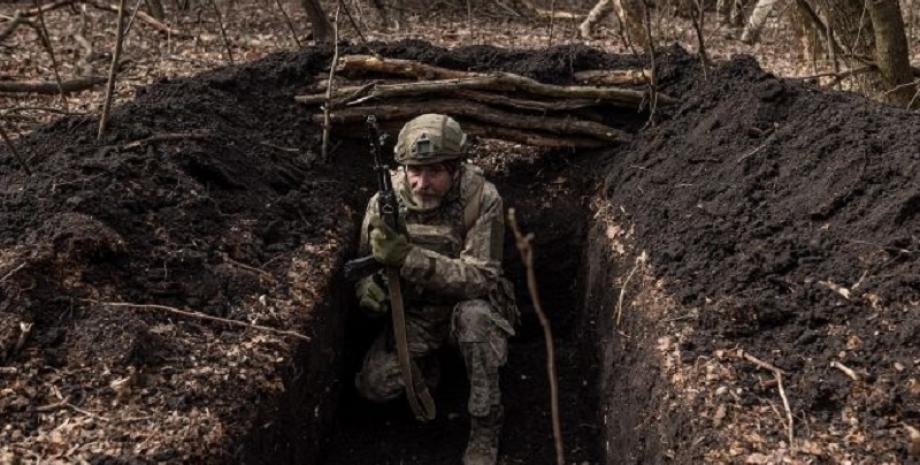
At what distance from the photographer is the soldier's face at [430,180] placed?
18.1 feet

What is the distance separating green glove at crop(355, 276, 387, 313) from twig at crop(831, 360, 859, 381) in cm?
274

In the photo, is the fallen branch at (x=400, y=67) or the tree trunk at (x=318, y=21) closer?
the fallen branch at (x=400, y=67)

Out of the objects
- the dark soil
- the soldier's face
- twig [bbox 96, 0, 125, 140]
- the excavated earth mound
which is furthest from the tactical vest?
twig [bbox 96, 0, 125, 140]

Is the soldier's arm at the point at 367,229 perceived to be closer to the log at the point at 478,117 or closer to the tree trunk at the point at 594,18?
the log at the point at 478,117

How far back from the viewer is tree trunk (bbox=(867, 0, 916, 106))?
604 cm

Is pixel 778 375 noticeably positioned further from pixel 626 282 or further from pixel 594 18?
pixel 594 18

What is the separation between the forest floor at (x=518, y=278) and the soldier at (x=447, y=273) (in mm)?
305

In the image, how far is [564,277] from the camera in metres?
7.18

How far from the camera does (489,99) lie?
22.4 feet

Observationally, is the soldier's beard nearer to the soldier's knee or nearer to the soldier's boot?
the soldier's knee

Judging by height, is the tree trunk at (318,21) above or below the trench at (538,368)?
above

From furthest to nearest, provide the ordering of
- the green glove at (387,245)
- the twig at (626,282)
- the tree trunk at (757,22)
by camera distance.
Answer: the tree trunk at (757,22) < the twig at (626,282) < the green glove at (387,245)

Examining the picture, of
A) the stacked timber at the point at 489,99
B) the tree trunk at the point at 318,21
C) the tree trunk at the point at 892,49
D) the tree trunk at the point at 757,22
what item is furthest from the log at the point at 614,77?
the tree trunk at the point at 757,22

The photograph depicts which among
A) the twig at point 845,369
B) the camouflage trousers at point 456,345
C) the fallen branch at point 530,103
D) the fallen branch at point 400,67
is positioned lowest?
the camouflage trousers at point 456,345
